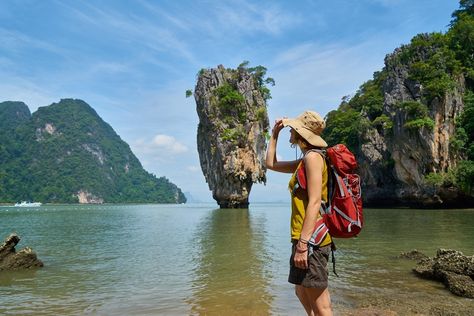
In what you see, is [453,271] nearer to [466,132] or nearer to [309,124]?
[309,124]

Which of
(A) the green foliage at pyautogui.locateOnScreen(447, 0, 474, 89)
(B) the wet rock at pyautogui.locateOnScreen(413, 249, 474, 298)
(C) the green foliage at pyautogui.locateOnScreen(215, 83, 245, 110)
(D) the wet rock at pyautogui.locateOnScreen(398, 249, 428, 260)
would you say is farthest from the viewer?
(C) the green foliage at pyautogui.locateOnScreen(215, 83, 245, 110)

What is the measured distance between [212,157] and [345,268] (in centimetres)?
4382

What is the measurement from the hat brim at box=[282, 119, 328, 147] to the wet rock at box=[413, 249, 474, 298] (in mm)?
4778

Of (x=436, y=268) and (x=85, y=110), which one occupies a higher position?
(x=85, y=110)

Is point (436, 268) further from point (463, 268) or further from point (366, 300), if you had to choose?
point (366, 300)

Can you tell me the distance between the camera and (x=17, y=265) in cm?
909

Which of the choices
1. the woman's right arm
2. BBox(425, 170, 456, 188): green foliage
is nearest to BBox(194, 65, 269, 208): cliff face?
BBox(425, 170, 456, 188): green foliage

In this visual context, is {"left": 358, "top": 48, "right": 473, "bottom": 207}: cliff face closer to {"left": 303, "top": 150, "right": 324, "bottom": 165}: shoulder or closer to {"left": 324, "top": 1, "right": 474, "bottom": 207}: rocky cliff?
{"left": 324, "top": 1, "right": 474, "bottom": 207}: rocky cliff

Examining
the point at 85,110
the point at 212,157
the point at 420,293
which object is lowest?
the point at 420,293

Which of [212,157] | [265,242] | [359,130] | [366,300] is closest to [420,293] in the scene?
[366,300]

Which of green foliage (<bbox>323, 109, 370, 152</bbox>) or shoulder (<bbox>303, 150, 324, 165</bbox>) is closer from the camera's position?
shoulder (<bbox>303, 150, 324, 165</bbox>)

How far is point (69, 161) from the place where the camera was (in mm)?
137875

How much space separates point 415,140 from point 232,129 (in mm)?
21042

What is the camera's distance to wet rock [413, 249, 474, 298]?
20.7ft
